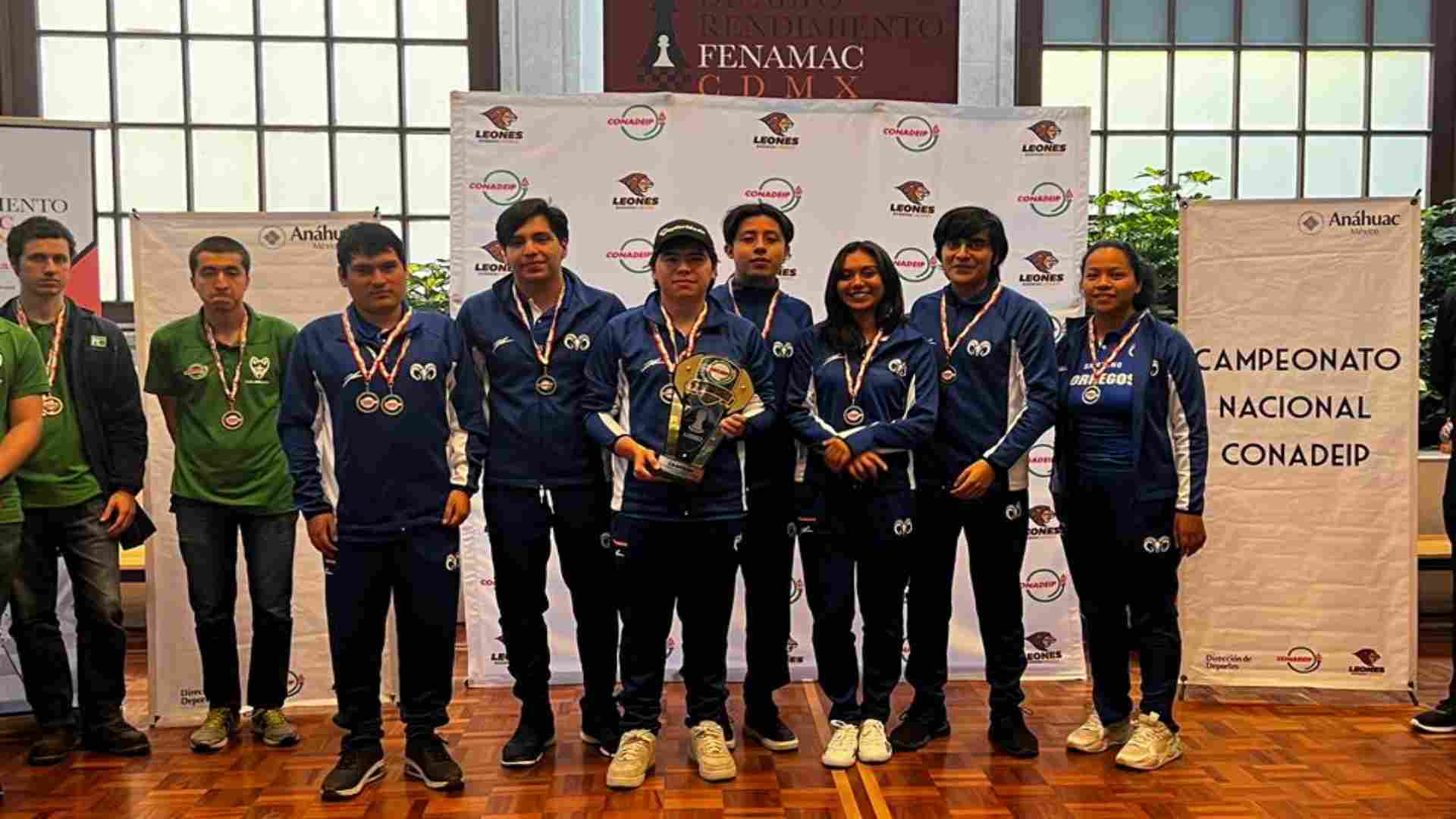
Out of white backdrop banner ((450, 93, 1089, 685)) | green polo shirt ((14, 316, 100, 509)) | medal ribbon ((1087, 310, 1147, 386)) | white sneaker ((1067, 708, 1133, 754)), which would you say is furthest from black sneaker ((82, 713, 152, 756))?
medal ribbon ((1087, 310, 1147, 386))

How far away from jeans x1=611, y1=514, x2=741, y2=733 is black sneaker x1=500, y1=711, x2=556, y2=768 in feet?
0.96

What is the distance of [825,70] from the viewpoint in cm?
559

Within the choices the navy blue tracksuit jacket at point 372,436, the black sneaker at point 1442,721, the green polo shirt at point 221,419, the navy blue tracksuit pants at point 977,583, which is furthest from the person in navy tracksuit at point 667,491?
the black sneaker at point 1442,721

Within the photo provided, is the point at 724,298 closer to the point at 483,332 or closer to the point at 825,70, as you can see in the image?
the point at 483,332

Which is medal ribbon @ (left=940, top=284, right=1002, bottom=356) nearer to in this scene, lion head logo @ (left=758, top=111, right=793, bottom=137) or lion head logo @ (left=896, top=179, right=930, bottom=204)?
lion head logo @ (left=896, top=179, right=930, bottom=204)

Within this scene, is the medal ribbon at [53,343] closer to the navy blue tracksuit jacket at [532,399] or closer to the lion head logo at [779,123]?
the navy blue tracksuit jacket at [532,399]

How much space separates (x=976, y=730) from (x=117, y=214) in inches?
216

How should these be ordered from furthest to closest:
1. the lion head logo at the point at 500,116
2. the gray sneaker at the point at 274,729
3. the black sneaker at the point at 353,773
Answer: the lion head logo at the point at 500,116
the gray sneaker at the point at 274,729
the black sneaker at the point at 353,773

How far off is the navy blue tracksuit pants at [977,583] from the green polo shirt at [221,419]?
2.03 meters

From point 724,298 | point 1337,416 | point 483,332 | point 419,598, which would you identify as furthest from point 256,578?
point 1337,416

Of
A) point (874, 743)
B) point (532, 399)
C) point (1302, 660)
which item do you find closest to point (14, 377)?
point (532, 399)

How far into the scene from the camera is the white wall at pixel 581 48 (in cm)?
651

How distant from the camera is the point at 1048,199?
468cm

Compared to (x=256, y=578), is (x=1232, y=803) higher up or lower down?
lower down
